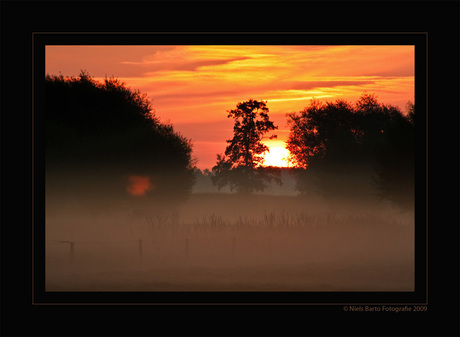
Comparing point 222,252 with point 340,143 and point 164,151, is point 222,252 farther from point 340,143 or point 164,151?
point 340,143

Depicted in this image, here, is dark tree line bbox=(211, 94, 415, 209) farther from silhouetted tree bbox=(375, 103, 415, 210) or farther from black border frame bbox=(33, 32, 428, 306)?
black border frame bbox=(33, 32, 428, 306)

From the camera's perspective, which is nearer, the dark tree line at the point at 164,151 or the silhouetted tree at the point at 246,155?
the dark tree line at the point at 164,151

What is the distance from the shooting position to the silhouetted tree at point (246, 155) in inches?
2313

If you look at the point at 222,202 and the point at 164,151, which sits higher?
the point at 164,151

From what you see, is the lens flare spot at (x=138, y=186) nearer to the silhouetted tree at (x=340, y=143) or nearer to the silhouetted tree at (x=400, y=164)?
the silhouetted tree at (x=400, y=164)

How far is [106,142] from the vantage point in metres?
45.7

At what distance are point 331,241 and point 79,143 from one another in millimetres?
19371

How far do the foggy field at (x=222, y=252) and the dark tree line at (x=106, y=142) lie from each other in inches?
75.3

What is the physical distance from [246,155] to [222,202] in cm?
754

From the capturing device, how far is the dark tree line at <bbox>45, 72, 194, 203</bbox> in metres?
43.3
